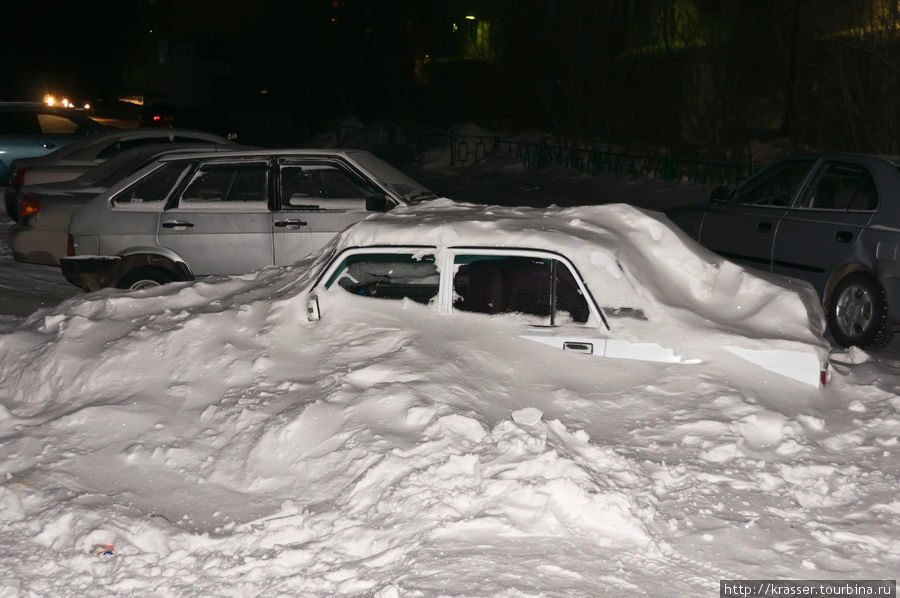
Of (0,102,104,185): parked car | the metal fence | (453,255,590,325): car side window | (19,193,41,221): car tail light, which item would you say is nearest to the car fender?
(19,193,41,221): car tail light

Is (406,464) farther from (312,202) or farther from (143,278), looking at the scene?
Answer: (143,278)

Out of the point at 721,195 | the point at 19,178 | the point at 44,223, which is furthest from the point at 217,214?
the point at 19,178

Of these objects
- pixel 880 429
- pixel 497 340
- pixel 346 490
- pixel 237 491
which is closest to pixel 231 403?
pixel 237 491

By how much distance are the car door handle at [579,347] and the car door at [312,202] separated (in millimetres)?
3321

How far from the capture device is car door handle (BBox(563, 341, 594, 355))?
19.1 feet

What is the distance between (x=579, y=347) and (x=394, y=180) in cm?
399

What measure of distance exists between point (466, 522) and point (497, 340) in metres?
1.59

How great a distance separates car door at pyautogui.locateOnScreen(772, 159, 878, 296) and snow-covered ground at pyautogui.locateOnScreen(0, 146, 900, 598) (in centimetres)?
217

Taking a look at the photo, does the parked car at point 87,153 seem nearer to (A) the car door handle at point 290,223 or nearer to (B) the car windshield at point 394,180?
(B) the car windshield at point 394,180

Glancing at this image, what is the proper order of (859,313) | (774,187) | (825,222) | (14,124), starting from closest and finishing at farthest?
1. (859,313)
2. (825,222)
3. (774,187)
4. (14,124)

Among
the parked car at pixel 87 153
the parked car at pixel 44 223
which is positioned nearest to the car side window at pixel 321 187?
the parked car at pixel 44 223

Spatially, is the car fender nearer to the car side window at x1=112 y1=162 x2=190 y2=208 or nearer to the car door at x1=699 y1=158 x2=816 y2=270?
the car side window at x1=112 y1=162 x2=190 y2=208

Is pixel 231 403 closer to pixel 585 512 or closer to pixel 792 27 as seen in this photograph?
pixel 585 512

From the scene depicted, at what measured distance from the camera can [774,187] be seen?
9.94 meters
